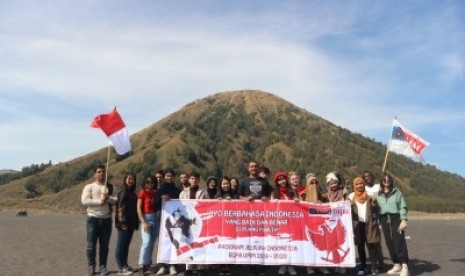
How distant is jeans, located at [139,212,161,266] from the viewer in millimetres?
9906

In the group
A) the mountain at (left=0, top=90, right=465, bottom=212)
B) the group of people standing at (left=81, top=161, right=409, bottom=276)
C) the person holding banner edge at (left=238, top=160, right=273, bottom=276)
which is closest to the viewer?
the group of people standing at (left=81, top=161, right=409, bottom=276)

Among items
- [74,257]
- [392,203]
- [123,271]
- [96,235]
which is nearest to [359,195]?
[392,203]

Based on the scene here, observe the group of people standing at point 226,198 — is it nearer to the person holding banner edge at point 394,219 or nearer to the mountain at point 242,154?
the person holding banner edge at point 394,219

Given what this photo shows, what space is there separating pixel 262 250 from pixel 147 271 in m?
2.58

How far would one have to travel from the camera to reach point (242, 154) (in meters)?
99.2

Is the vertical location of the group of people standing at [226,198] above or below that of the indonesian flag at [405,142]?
below

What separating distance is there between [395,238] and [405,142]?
3439mm

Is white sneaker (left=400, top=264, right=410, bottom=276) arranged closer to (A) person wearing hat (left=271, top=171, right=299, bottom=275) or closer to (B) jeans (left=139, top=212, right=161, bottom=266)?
(A) person wearing hat (left=271, top=171, right=299, bottom=275)

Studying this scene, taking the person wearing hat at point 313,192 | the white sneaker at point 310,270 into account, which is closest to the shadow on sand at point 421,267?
the white sneaker at point 310,270

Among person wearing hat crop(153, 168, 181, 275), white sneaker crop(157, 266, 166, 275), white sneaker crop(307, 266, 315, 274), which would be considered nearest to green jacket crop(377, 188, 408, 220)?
white sneaker crop(307, 266, 315, 274)

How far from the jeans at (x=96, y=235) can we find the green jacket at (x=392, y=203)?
19.9 feet

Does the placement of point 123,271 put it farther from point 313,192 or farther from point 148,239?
point 313,192

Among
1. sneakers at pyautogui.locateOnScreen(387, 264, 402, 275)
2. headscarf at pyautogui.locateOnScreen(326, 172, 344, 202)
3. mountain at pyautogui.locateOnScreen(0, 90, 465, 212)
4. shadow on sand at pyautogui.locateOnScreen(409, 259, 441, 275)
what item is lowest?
shadow on sand at pyautogui.locateOnScreen(409, 259, 441, 275)

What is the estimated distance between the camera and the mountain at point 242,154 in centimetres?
8706
